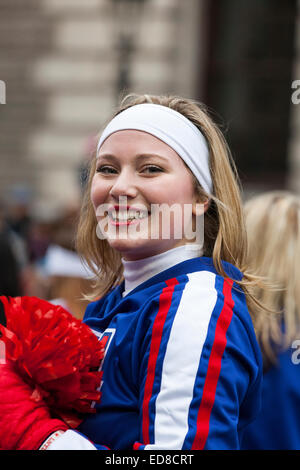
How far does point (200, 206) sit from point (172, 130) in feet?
0.72

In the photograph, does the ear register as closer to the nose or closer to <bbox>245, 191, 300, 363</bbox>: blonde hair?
the nose

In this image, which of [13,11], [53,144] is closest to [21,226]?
[53,144]

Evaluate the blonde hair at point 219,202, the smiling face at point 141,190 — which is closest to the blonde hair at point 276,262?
the blonde hair at point 219,202

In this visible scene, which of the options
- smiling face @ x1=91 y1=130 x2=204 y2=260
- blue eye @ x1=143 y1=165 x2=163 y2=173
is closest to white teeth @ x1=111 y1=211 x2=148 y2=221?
smiling face @ x1=91 y1=130 x2=204 y2=260

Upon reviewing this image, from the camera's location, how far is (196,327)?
4.59ft

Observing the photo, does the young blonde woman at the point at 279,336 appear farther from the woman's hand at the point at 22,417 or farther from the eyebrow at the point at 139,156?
the woman's hand at the point at 22,417

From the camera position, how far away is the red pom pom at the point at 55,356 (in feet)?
4.89

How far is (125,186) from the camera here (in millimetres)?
1596

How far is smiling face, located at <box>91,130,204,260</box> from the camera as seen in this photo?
1.60 meters

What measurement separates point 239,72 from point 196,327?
381 inches

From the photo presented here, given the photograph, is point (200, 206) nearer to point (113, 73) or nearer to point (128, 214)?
point (128, 214)

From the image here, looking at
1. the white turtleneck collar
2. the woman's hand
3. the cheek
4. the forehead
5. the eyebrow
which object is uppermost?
the forehead

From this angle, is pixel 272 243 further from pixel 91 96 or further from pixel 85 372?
pixel 91 96

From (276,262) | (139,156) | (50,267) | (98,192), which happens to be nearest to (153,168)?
(139,156)
